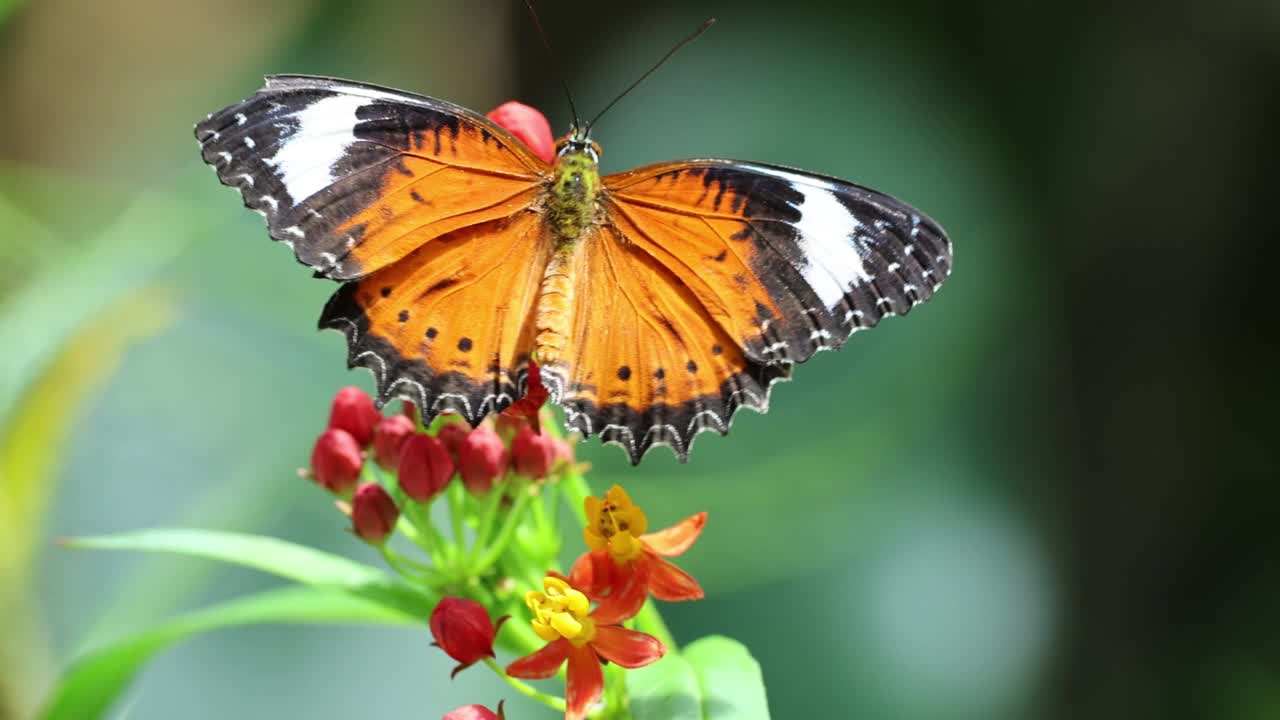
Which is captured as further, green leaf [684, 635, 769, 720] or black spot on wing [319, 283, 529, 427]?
black spot on wing [319, 283, 529, 427]

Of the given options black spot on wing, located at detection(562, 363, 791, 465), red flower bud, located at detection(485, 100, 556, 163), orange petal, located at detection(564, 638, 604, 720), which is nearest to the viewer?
orange petal, located at detection(564, 638, 604, 720)

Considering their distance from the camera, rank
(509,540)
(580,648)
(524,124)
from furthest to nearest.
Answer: (524,124) → (509,540) → (580,648)

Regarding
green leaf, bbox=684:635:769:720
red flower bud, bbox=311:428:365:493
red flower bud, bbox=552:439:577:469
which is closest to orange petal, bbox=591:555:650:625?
green leaf, bbox=684:635:769:720

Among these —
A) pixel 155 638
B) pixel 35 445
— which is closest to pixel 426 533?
pixel 155 638

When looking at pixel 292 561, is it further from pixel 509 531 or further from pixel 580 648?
pixel 580 648

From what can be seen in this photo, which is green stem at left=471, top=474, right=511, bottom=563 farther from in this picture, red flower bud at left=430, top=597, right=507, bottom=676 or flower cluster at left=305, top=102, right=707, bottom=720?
red flower bud at left=430, top=597, right=507, bottom=676

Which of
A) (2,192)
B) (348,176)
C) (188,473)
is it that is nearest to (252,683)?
(188,473)
